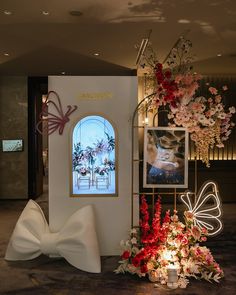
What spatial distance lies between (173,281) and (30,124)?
595 centimetres

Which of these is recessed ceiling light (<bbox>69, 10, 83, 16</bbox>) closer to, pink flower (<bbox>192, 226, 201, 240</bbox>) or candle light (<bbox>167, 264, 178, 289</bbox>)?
pink flower (<bbox>192, 226, 201, 240</bbox>)

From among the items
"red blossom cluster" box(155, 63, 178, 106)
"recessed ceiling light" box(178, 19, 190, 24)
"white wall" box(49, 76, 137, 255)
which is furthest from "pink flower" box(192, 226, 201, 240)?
"recessed ceiling light" box(178, 19, 190, 24)

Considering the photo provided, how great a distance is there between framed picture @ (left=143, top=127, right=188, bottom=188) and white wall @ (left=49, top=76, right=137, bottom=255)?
38 centimetres

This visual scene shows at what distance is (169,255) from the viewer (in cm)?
364

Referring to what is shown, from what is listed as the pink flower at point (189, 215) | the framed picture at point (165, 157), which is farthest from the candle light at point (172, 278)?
the framed picture at point (165, 157)

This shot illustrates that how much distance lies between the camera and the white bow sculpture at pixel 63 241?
3916mm

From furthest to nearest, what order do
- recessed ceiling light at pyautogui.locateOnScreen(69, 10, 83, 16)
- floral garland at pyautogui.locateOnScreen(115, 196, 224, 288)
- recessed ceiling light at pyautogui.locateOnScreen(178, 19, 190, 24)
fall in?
recessed ceiling light at pyautogui.locateOnScreen(178, 19, 190, 24), recessed ceiling light at pyautogui.locateOnScreen(69, 10, 83, 16), floral garland at pyautogui.locateOnScreen(115, 196, 224, 288)

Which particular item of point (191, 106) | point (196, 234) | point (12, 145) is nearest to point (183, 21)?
point (191, 106)

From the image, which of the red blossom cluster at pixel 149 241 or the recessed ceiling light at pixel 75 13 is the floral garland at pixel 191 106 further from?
the recessed ceiling light at pixel 75 13

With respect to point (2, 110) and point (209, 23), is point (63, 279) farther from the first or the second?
point (2, 110)

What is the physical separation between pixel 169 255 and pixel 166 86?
1.68 m

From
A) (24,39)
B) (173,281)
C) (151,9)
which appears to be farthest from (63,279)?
(24,39)

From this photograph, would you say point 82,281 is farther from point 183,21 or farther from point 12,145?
point 12,145

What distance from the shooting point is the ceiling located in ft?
13.6
